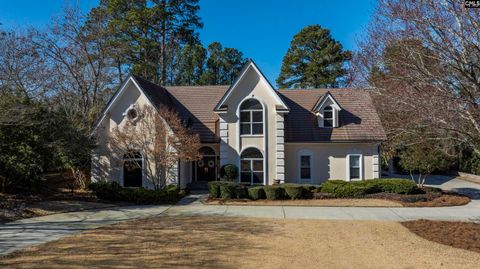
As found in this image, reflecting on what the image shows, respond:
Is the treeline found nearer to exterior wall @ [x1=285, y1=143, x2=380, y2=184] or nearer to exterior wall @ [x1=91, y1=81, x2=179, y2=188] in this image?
exterior wall @ [x1=91, y1=81, x2=179, y2=188]

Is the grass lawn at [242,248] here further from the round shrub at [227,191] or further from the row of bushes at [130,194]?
the round shrub at [227,191]

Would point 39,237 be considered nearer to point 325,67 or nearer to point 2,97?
point 2,97

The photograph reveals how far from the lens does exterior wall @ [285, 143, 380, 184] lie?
24.0 metres

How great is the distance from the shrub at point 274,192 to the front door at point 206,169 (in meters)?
6.25

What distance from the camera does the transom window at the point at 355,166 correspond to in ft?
78.9

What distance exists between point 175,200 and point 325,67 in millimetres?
33053

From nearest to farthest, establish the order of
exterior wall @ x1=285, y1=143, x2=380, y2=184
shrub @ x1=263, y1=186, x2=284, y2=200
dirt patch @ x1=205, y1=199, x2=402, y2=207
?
dirt patch @ x1=205, y1=199, x2=402, y2=207, shrub @ x1=263, y1=186, x2=284, y2=200, exterior wall @ x1=285, y1=143, x2=380, y2=184

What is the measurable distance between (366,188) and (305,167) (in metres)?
5.22

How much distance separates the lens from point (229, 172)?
22.7 meters

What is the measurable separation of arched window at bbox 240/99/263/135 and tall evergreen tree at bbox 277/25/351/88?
24.1 metres

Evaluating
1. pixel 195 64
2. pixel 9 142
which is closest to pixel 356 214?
pixel 9 142

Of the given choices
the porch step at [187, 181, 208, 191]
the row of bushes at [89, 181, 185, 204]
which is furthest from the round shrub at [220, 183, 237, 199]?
the porch step at [187, 181, 208, 191]

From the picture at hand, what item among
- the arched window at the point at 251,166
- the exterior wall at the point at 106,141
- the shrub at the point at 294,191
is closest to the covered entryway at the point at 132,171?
the exterior wall at the point at 106,141

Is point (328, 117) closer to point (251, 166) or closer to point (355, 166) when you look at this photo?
point (355, 166)
